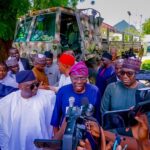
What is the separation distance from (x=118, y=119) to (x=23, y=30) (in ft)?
32.3

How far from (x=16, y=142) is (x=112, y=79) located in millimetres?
2975

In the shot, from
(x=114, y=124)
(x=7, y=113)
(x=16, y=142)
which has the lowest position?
(x=16, y=142)

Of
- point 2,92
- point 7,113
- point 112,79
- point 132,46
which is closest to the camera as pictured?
point 7,113

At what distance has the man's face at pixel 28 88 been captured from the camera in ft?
13.5

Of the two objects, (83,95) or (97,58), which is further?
(97,58)

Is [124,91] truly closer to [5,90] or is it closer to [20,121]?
[20,121]

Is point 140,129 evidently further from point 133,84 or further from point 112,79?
point 112,79

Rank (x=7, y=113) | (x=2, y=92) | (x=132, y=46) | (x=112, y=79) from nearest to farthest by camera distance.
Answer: (x=7, y=113), (x=2, y=92), (x=112, y=79), (x=132, y=46)

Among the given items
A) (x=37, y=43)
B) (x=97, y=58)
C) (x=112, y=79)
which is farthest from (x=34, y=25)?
(x=112, y=79)

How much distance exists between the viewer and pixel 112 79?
681cm

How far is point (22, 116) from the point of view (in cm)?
409

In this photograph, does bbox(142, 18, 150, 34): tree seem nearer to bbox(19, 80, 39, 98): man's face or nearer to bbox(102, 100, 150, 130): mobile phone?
bbox(19, 80, 39, 98): man's face

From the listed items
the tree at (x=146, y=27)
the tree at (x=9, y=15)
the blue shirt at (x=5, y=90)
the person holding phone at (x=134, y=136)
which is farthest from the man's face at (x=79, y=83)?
the tree at (x=146, y=27)

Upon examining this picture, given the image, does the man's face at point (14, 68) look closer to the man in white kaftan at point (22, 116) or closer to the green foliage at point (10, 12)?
the man in white kaftan at point (22, 116)
